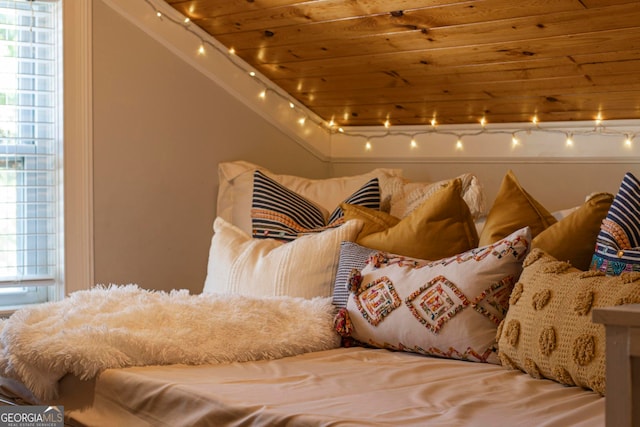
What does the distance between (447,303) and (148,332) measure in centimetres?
70

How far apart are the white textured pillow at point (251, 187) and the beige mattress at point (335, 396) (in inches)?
43.1

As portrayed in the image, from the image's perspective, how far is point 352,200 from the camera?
2.61 metres

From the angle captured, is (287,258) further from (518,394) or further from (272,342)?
(518,394)

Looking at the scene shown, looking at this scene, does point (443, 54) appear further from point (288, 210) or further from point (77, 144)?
point (77, 144)

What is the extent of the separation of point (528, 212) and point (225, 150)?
4.92ft

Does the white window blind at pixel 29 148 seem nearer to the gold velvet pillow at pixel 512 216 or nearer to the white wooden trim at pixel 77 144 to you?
the white wooden trim at pixel 77 144

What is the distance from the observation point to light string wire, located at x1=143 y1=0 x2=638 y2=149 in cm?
277

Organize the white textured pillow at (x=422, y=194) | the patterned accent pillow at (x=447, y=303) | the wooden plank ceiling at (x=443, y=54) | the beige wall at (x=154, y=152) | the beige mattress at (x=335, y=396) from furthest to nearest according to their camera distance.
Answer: the beige wall at (x=154, y=152), the white textured pillow at (x=422, y=194), the wooden plank ceiling at (x=443, y=54), the patterned accent pillow at (x=447, y=303), the beige mattress at (x=335, y=396)

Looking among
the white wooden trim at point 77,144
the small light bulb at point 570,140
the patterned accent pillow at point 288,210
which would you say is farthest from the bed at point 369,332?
the small light bulb at point 570,140

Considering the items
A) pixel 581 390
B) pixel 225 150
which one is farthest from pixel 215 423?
pixel 225 150

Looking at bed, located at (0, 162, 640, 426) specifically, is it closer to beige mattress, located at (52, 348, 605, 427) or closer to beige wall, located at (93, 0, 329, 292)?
beige mattress, located at (52, 348, 605, 427)

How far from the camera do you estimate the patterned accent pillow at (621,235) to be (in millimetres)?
1677

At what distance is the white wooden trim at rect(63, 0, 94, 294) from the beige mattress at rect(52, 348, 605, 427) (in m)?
1.14

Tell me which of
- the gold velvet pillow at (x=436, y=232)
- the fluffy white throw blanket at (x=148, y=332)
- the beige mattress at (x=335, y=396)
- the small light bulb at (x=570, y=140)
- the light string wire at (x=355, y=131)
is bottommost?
the beige mattress at (x=335, y=396)
